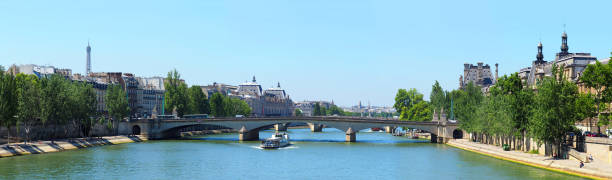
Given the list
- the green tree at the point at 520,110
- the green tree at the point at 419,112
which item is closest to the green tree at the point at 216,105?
the green tree at the point at 419,112

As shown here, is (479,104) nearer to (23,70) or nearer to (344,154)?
(344,154)

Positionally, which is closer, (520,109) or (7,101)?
(520,109)

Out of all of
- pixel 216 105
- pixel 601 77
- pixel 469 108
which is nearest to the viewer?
pixel 601 77

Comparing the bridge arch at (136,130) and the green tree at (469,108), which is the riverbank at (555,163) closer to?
the green tree at (469,108)

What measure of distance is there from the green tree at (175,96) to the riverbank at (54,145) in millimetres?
27288

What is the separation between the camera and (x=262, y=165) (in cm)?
7481

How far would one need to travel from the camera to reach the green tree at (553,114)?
219 ft

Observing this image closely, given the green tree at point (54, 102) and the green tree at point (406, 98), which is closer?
the green tree at point (54, 102)

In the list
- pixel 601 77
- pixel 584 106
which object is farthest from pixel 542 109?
pixel 601 77

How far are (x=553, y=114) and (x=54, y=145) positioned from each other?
199 ft

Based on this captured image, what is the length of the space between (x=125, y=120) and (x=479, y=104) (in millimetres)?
62129

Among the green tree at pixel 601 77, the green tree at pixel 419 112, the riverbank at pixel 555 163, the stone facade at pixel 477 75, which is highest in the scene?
the stone facade at pixel 477 75

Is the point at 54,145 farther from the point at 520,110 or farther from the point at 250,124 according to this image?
the point at 520,110

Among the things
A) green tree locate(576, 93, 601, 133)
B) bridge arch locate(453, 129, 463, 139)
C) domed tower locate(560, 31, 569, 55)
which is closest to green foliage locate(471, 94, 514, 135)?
green tree locate(576, 93, 601, 133)
